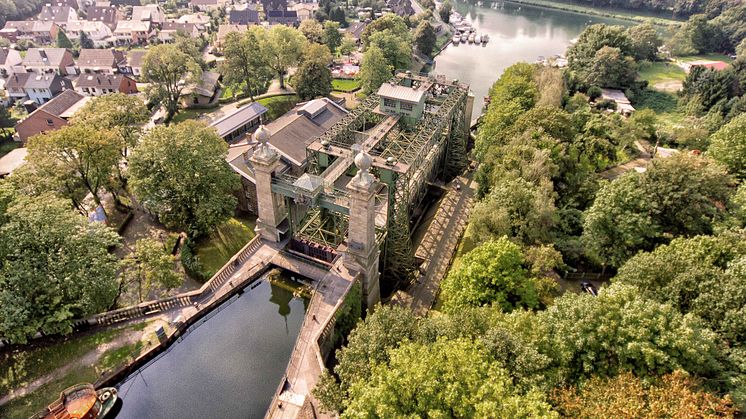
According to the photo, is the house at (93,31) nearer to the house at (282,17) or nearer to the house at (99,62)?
the house at (99,62)

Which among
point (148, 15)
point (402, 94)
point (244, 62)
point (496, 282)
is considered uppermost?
point (148, 15)

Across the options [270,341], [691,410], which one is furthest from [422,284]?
[691,410]

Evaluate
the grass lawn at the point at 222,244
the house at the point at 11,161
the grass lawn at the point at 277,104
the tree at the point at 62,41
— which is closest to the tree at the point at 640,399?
the grass lawn at the point at 222,244

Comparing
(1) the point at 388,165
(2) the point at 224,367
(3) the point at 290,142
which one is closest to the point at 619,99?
(1) the point at 388,165

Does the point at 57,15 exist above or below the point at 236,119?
above

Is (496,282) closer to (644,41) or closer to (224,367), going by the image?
(224,367)

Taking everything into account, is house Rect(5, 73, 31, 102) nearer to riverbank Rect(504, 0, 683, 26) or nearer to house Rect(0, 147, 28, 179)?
house Rect(0, 147, 28, 179)
